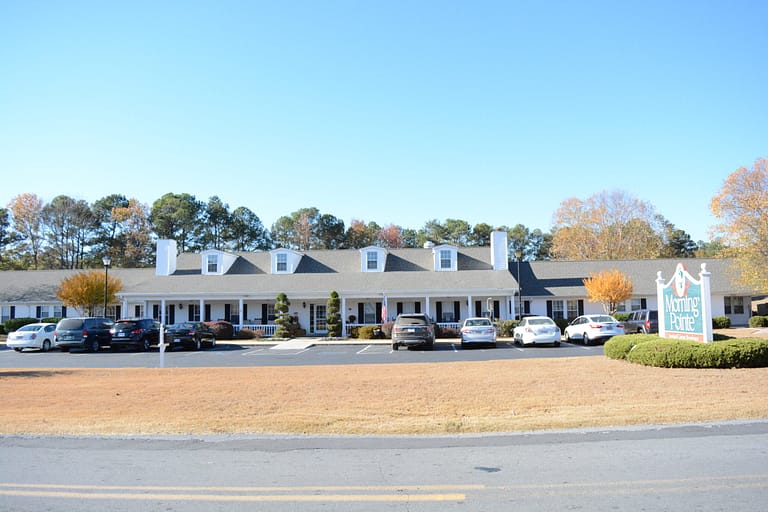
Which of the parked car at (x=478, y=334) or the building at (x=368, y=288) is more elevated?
the building at (x=368, y=288)

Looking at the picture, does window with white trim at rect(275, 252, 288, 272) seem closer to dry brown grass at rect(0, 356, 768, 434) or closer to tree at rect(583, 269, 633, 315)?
tree at rect(583, 269, 633, 315)

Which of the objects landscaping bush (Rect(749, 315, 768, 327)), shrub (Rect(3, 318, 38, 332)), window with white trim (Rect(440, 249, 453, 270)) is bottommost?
landscaping bush (Rect(749, 315, 768, 327))

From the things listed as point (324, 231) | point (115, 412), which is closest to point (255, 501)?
point (115, 412)

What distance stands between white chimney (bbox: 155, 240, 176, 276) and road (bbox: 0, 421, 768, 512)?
119 ft

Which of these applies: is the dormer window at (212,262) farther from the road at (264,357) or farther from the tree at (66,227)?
the tree at (66,227)

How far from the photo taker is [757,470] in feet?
22.0

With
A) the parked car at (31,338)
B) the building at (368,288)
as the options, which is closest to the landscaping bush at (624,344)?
the building at (368,288)

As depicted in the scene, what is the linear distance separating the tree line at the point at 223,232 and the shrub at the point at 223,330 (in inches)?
1351

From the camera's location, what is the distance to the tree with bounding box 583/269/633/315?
36.5m

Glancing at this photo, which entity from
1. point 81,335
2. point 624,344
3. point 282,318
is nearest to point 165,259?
point 282,318

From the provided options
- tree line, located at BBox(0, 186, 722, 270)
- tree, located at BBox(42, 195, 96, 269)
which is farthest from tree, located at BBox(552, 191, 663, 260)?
tree, located at BBox(42, 195, 96, 269)

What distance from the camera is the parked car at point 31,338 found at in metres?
29.0

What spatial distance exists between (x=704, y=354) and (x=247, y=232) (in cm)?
6532

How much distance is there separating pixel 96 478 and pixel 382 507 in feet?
11.3
